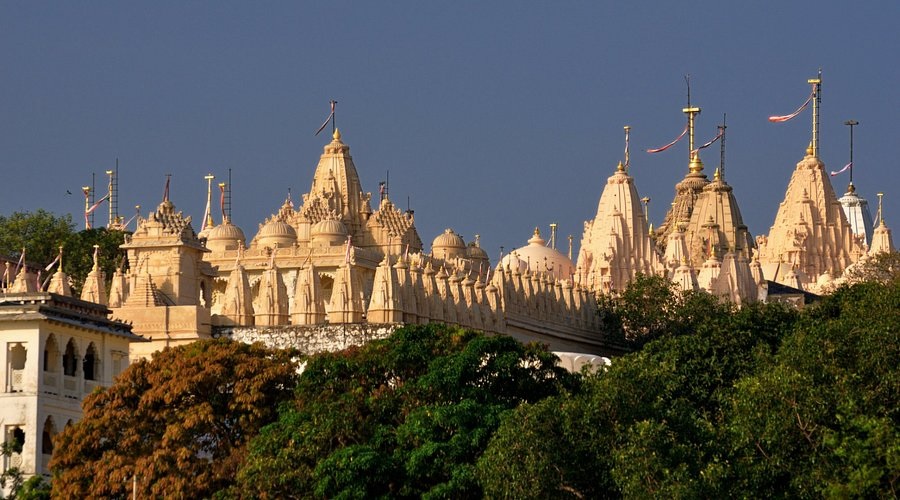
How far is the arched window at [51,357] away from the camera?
71.3 m

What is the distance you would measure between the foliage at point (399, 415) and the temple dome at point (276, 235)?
46.4 metres

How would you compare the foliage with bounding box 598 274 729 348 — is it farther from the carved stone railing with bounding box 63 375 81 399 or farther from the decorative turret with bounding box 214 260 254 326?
the carved stone railing with bounding box 63 375 81 399

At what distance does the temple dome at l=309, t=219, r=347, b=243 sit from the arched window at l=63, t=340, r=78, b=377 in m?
41.1

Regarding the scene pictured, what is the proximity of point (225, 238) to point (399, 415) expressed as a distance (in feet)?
173

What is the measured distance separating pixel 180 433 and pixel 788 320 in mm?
24293

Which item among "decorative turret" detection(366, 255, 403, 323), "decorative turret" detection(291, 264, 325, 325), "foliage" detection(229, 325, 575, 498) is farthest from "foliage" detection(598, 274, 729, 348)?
"foliage" detection(229, 325, 575, 498)

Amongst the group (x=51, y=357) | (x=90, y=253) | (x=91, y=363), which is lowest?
(x=51, y=357)

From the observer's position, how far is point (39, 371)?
231 ft

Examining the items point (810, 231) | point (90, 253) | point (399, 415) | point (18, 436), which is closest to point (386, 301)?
point (18, 436)

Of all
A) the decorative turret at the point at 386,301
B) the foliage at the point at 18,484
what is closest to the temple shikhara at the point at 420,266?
the decorative turret at the point at 386,301

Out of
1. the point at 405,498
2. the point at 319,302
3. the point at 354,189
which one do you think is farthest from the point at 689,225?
the point at 405,498

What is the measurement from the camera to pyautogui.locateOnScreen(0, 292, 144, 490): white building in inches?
2763

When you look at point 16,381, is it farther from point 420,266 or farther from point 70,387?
point 420,266

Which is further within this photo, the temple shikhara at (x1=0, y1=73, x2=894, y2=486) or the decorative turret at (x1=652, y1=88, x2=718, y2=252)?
the decorative turret at (x1=652, y1=88, x2=718, y2=252)
